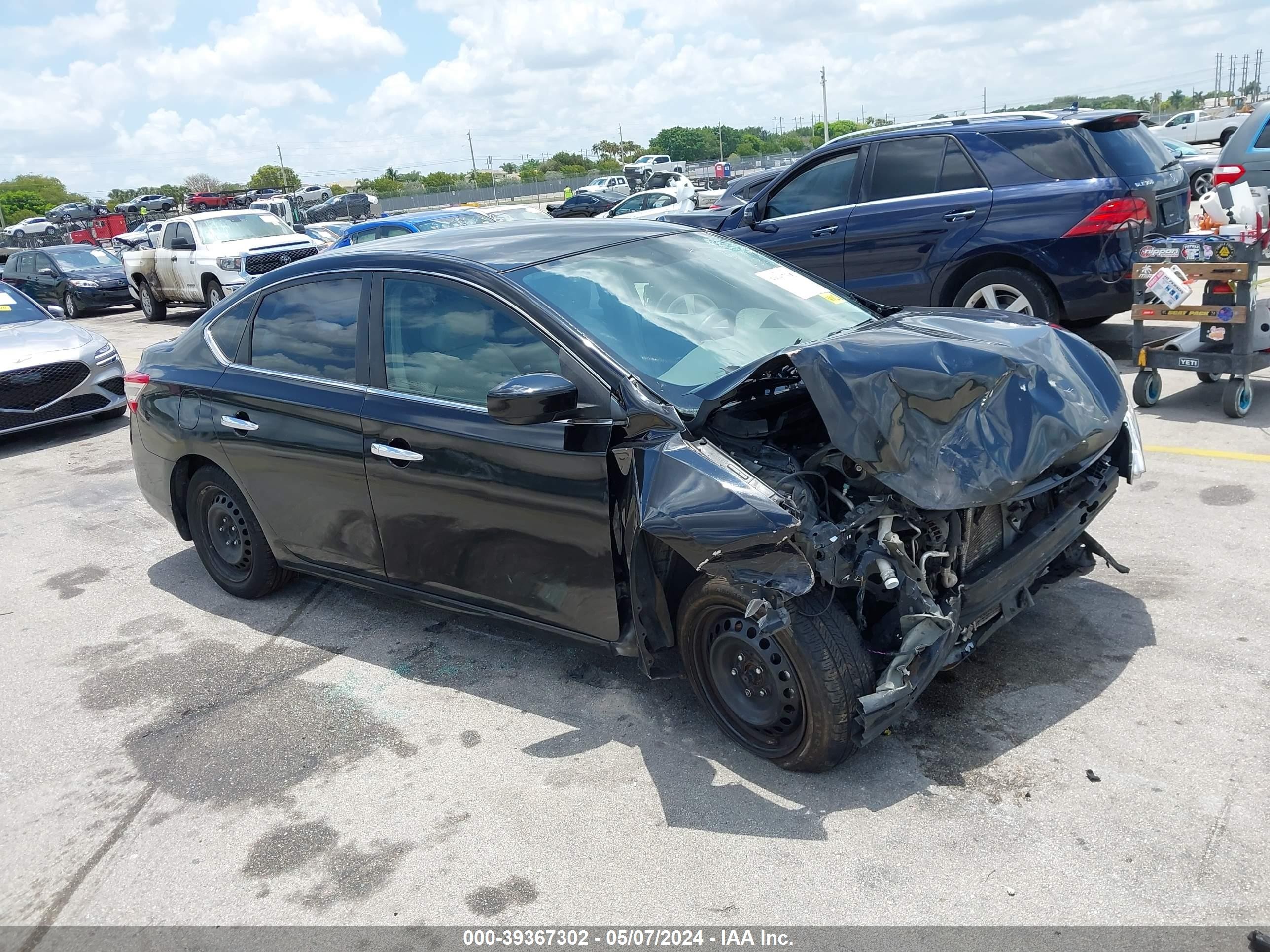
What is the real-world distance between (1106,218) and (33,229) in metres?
55.1

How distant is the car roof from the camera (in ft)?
14.0

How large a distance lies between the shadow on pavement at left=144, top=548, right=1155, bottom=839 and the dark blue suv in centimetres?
412

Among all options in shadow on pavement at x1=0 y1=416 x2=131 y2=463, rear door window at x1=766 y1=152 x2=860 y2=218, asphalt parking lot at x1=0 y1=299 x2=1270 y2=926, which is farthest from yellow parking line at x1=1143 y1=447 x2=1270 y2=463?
shadow on pavement at x1=0 y1=416 x2=131 y2=463

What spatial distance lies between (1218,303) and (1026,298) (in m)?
1.60

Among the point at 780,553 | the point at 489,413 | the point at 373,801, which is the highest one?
the point at 489,413

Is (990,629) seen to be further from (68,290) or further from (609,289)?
(68,290)

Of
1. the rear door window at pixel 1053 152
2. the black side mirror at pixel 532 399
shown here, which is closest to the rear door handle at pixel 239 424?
the black side mirror at pixel 532 399

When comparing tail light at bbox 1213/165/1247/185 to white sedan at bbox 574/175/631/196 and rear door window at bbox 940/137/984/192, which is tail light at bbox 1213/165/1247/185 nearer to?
rear door window at bbox 940/137/984/192

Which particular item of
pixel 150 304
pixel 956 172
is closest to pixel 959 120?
pixel 956 172

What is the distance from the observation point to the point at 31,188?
96000mm

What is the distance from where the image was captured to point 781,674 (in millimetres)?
3357

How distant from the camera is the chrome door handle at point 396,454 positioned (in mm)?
4152

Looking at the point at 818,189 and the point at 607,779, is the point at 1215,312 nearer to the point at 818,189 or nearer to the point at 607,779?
the point at 818,189

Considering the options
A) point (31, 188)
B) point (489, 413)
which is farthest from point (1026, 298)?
point (31, 188)
